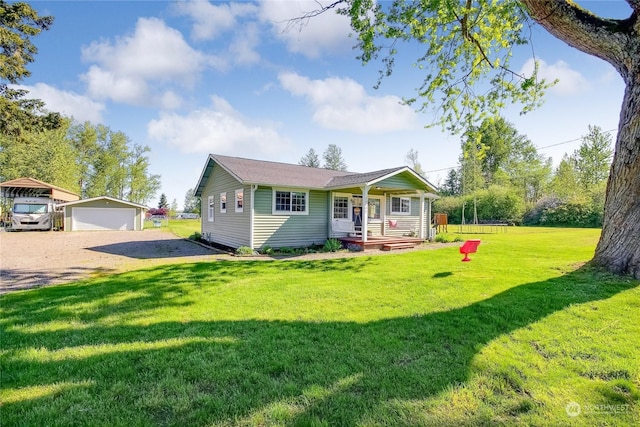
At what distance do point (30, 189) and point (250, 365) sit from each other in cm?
3122

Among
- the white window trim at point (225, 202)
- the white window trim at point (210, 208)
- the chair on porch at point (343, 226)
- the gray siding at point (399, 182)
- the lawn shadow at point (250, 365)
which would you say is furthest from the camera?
the white window trim at point (210, 208)

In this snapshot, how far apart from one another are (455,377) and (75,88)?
22.1 meters

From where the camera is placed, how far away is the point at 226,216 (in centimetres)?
1464

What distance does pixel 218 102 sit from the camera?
15469mm

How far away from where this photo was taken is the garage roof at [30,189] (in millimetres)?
22203

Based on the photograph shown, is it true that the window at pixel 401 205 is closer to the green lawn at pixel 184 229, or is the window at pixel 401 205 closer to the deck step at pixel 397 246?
the deck step at pixel 397 246

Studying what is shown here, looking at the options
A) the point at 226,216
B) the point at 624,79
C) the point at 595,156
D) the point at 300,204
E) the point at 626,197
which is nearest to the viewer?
the point at 624,79

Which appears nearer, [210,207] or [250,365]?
[250,365]

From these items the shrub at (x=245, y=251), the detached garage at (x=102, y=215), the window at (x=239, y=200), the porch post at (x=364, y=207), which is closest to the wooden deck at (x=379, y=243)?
the porch post at (x=364, y=207)

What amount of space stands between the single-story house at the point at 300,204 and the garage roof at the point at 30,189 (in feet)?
51.4

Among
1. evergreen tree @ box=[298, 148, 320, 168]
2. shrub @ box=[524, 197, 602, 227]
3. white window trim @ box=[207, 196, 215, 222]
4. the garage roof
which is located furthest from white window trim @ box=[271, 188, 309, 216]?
evergreen tree @ box=[298, 148, 320, 168]

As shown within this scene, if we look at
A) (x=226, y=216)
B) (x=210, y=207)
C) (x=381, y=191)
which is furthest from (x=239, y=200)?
(x=381, y=191)

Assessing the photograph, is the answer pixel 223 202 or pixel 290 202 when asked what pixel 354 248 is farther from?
pixel 223 202

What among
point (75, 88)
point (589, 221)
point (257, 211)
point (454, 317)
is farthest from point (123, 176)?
point (589, 221)
